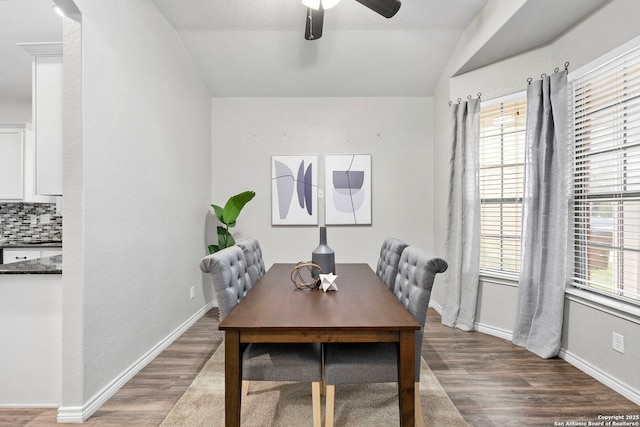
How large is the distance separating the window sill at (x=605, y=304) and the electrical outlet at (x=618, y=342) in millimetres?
130

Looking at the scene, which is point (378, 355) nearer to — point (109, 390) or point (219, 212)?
point (109, 390)

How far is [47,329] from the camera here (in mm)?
1991

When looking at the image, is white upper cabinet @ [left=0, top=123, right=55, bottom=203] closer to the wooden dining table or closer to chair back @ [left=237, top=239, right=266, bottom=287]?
chair back @ [left=237, top=239, right=266, bottom=287]

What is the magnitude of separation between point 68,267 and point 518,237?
11.5ft

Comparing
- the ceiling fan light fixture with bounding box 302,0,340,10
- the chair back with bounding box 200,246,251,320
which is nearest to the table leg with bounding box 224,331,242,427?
the chair back with bounding box 200,246,251,320

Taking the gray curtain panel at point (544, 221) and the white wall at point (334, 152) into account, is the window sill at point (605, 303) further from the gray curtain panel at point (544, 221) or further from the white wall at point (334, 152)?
the white wall at point (334, 152)

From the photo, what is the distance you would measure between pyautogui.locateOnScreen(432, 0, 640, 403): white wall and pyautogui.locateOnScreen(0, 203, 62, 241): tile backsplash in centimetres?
468

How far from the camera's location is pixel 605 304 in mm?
2266

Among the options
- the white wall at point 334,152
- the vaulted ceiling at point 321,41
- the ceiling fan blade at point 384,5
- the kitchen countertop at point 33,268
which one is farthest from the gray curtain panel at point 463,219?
the kitchen countertop at point 33,268

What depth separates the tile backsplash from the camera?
13.3 ft

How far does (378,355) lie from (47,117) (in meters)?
2.36

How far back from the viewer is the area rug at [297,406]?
1857 millimetres

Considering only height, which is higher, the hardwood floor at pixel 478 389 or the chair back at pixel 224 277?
the chair back at pixel 224 277

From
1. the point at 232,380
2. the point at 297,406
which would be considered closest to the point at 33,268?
the point at 232,380
